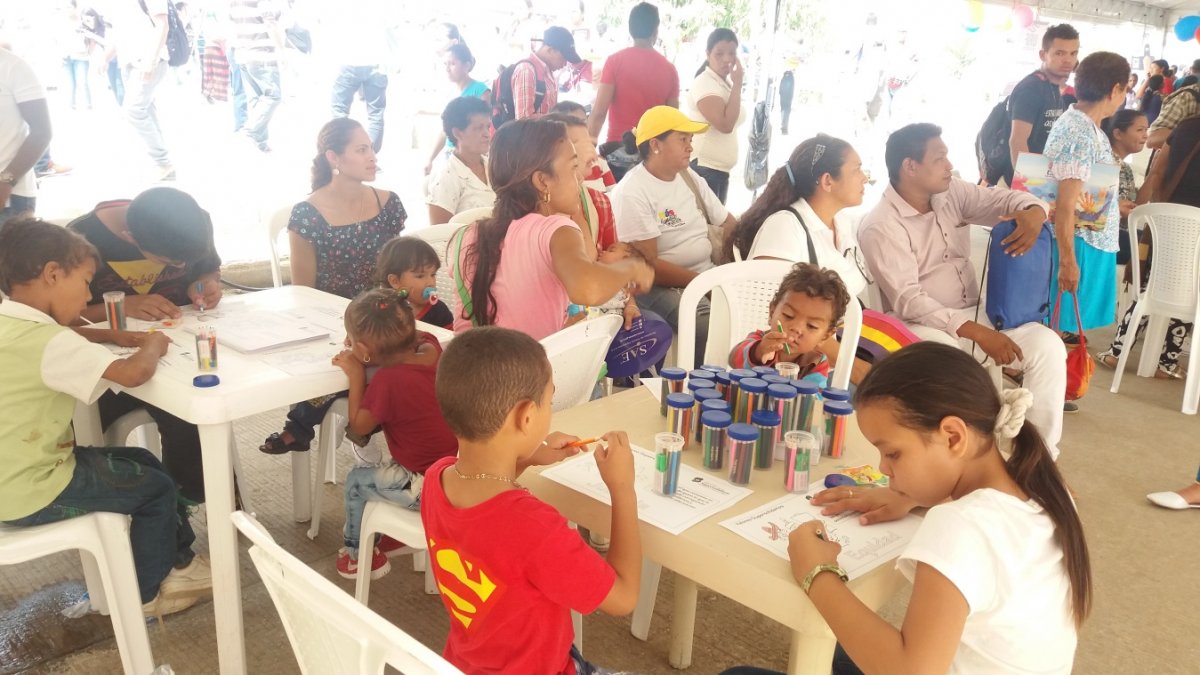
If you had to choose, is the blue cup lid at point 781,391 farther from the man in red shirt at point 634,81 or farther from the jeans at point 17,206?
the man in red shirt at point 634,81

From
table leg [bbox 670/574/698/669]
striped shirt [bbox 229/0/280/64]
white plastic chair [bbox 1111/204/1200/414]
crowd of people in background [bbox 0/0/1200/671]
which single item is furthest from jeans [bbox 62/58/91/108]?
white plastic chair [bbox 1111/204/1200/414]

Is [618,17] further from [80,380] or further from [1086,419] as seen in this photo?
[80,380]

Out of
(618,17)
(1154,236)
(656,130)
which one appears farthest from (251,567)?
(618,17)

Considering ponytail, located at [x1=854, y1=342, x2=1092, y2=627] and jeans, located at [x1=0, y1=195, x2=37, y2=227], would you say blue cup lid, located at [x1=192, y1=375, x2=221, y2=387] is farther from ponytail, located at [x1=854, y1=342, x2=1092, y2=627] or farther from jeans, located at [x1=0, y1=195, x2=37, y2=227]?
jeans, located at [x1=0, y1=195, x2=37, y2=227]

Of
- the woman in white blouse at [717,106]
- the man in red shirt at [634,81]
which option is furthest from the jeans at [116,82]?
the woman in white blouse at [717,106]

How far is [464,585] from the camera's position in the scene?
128 cm

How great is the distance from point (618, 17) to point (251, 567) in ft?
18.3

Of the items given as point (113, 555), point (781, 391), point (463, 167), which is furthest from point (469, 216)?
point (781, 391)

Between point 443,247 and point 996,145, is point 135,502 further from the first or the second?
point 996,145

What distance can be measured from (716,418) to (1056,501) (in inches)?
22.3

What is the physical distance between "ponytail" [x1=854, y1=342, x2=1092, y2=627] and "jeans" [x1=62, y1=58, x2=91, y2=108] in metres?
4.92

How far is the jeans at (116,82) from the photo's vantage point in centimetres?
480

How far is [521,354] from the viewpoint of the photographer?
51.2 inches

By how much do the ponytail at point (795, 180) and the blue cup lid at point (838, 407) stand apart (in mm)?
1344
